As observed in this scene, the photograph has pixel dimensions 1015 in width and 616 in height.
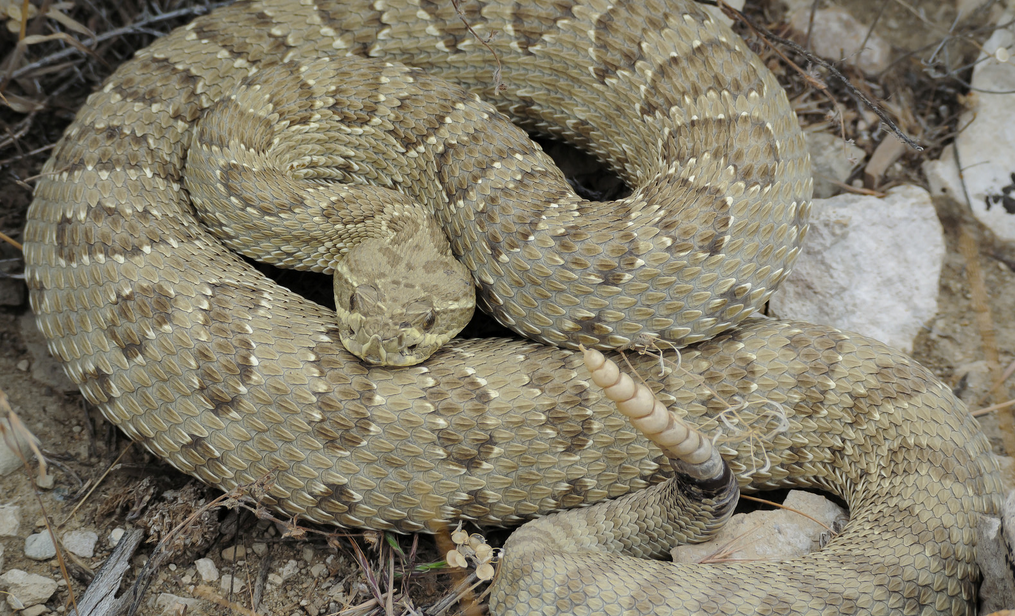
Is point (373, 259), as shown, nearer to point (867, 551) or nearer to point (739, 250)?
point (739, 250)

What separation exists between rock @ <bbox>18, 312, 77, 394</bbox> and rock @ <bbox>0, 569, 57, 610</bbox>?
1.11 m

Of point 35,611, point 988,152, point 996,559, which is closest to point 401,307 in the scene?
point 35,611

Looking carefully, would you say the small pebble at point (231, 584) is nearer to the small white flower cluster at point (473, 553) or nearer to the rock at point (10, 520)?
the rock at point (10, 520)

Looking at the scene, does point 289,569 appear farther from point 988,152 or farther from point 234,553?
point 988,152

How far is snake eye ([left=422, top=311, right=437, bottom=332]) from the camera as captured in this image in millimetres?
3859

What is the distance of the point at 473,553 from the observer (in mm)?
3557

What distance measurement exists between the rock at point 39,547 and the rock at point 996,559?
182 inches

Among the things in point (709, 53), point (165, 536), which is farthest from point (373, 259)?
point (709, 53)

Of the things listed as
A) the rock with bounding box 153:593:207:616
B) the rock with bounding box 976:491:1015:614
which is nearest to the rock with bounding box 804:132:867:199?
the rock with bounding box 976:491:1015:614

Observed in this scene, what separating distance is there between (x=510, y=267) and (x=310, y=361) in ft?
3.82

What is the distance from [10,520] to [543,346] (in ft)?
10.0

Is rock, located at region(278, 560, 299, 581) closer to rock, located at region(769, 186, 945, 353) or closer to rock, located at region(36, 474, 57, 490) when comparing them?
rock, located at region(36, 474, 57, 490)

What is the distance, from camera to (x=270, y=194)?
4.13 meters

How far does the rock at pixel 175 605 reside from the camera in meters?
3.73
